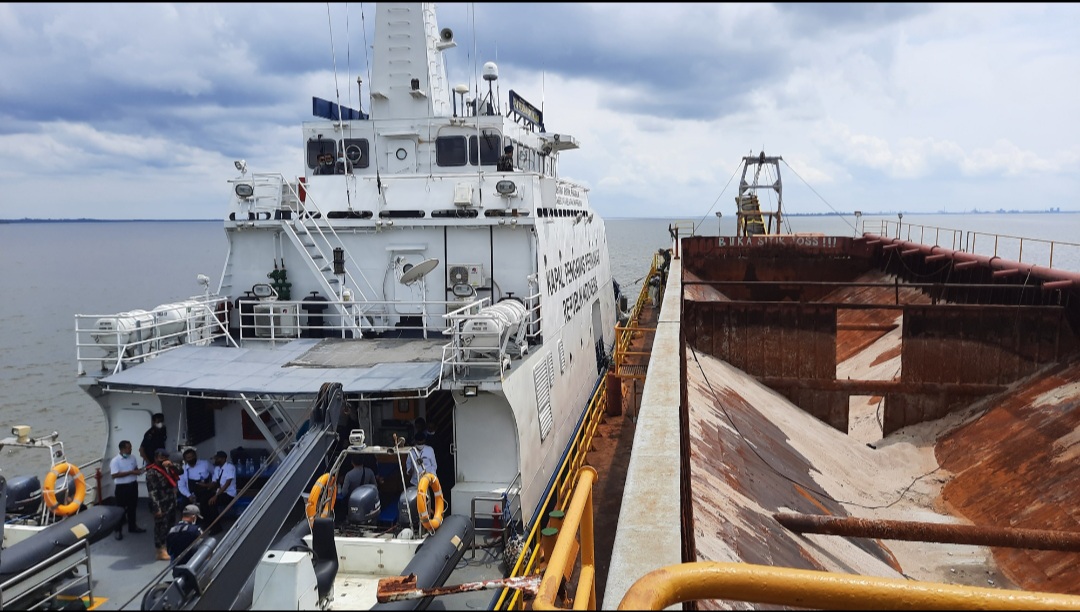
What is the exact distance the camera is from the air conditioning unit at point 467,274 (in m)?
13.8

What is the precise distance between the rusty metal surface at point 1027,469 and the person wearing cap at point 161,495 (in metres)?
10.5

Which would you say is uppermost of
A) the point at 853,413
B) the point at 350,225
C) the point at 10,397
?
the point at 350,225

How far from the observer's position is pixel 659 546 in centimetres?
→ 520

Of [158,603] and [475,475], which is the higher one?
[158,603]

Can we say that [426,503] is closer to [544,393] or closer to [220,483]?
[220,483]

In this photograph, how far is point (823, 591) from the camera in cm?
300

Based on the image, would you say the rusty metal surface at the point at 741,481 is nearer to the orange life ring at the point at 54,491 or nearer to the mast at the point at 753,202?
the orange life ring at the point at 54,491

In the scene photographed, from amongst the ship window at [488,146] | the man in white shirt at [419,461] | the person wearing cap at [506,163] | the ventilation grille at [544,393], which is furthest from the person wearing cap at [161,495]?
the ship window at [488,146]

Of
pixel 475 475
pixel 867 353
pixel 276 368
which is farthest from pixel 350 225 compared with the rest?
pixel 867 353

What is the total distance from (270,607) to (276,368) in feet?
23.5

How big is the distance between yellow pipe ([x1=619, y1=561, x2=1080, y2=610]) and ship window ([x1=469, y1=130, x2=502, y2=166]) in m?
13.9

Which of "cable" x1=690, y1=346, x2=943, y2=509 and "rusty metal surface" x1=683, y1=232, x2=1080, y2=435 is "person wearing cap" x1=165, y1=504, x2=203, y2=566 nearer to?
"cable" x1=690, y1=346, x2=943, y2=509

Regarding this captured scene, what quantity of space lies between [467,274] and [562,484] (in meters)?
4.55

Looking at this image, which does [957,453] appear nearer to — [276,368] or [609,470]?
[609,470]
